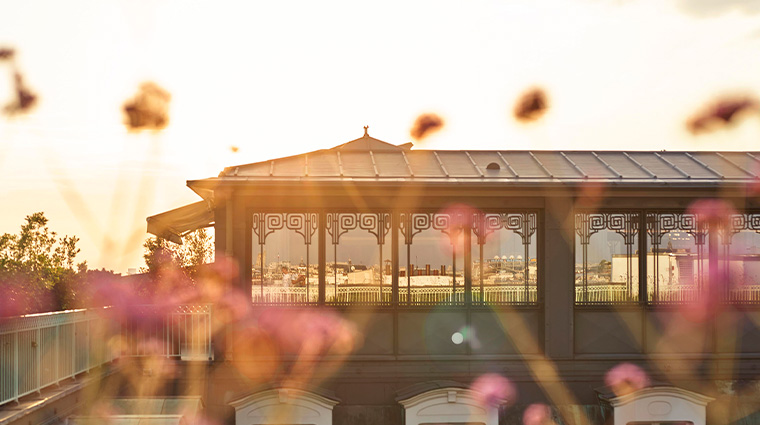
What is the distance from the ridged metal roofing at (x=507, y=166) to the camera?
11.7m

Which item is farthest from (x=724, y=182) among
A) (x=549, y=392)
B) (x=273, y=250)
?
(x=273, y=250)

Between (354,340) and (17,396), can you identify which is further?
(354,340)

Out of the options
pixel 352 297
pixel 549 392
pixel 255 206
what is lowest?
pixel 549 392

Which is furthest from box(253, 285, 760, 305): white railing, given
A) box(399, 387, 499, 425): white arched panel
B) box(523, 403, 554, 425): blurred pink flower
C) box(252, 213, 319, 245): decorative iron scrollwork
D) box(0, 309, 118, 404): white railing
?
box(0, 309, 118, 404): white railing

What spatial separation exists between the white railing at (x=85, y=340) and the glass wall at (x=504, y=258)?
4854mm

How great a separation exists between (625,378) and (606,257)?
2161 millimetres

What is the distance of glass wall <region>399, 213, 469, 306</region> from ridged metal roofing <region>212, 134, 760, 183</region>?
810mm

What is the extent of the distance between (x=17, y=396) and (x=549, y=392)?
8.37 m

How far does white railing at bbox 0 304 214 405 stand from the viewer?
26.7ft

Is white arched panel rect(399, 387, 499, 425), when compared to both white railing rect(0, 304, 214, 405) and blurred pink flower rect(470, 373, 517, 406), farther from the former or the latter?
white railing rect(0, 304, 214, 405)

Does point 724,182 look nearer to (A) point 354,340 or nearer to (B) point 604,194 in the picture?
(B) point 604,194

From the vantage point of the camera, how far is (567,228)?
11.6m

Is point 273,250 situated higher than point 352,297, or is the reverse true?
point 273,250

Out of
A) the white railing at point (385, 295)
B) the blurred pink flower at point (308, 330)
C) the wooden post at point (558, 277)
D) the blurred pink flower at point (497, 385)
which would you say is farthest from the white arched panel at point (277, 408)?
the wooden post at point (558, 277)
